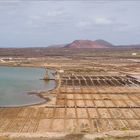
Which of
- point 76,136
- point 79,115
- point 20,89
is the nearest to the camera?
point 76,136

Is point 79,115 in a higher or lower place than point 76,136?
lower

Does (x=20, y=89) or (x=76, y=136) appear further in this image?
(x=20, y=89)

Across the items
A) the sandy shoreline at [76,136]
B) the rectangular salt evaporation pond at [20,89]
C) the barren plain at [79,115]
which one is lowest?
the rectangular salt evaporation pond at [20,89]

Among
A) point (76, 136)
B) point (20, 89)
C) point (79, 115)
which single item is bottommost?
point (20, 89)

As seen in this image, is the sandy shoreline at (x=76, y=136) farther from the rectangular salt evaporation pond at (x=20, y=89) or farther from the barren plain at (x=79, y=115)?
the rectangular salt evaporation pond at (x=20, y=89)

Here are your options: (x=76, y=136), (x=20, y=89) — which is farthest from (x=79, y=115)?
(x=20, y=89)

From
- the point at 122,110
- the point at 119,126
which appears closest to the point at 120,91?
the point at 122,110

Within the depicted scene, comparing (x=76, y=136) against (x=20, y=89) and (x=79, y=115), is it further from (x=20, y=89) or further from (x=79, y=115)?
(x=20, y=89)

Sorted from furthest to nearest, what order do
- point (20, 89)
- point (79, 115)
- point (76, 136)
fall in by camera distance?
point (20, 89) < point (79, 115) < point (76, 136)

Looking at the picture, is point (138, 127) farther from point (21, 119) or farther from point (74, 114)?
point (21, 119)

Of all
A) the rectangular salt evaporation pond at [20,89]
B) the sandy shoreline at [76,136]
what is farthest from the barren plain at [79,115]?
the rectangular salt evaporation pond at [20,89]

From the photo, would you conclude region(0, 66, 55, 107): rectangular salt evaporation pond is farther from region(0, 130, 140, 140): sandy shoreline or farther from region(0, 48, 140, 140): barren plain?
region(0, 130, 140, 140): sandy shoreline
